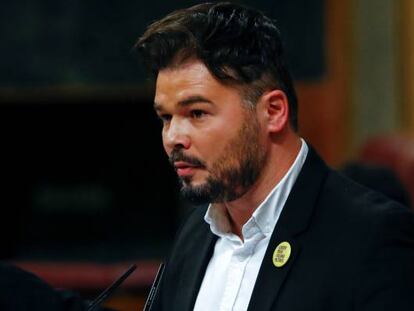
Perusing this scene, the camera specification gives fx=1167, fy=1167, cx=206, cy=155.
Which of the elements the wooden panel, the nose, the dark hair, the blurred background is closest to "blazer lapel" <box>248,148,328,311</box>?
the dark hair

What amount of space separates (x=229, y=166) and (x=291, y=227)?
5.6 inches

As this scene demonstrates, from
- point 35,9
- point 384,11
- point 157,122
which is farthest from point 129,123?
point 384,11

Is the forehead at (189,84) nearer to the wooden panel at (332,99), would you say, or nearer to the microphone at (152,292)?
the microphone at (152,292)

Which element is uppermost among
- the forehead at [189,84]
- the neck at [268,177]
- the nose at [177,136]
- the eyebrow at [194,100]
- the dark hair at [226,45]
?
the dark hair at [226,45]

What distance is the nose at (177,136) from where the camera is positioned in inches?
74.2

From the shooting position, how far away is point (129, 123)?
6395 mm

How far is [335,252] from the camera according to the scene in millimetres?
1817

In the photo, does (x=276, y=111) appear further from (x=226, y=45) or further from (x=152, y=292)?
(x=152, y=292)

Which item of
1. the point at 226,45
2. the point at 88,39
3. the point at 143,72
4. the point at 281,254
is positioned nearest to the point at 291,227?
the point at 281,254

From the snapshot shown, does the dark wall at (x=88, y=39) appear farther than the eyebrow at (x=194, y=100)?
Yes

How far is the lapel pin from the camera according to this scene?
1.87 meters

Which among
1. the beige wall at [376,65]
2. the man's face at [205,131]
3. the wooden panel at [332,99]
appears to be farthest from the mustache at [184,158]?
the beige wall at [376,65]

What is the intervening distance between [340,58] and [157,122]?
1.27 meters

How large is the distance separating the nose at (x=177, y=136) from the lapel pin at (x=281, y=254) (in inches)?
8.7
